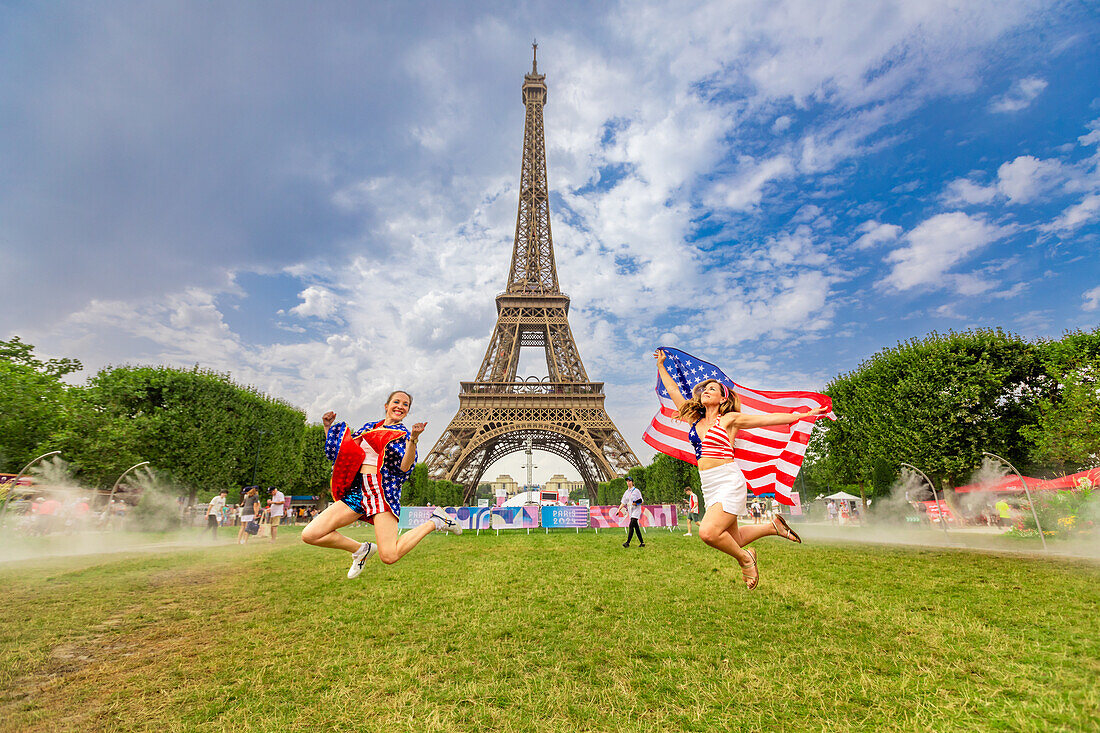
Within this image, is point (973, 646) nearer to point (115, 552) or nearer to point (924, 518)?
point (115, 552)

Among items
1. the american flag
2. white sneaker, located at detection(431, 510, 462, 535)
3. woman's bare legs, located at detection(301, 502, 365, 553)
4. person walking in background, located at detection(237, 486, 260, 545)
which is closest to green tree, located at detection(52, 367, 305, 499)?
person walking in background, located at detection(237, 486, 260, 545)

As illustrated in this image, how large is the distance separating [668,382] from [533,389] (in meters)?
35.1

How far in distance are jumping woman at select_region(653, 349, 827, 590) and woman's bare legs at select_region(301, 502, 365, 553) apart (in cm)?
283

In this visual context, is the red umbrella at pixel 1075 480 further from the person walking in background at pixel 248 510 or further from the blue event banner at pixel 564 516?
the person walking in background at pixel 248 510

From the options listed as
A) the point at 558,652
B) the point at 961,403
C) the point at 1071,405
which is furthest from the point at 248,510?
the point at 1071,405

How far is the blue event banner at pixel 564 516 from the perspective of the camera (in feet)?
79.5

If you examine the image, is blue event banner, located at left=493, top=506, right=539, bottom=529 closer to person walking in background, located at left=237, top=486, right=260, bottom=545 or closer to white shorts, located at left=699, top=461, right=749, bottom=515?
person walking in background, located at left=237, top=486, right=260, bottom=545

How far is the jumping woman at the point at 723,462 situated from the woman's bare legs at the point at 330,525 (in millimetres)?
2835

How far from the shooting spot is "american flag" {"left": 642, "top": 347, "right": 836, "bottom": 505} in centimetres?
445

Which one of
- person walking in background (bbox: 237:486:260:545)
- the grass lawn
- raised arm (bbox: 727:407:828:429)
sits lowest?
the grass lawn

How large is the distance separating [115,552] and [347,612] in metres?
14.6

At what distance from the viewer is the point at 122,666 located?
5.27 m

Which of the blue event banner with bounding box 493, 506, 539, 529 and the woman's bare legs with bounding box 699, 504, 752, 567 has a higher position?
the woman's bare legs with bounding box 699, 504, 752, 567

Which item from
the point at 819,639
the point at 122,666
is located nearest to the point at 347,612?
the point at 122,666
